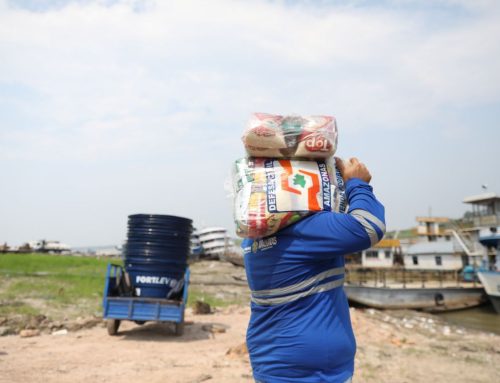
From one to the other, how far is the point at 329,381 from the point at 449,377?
510cm

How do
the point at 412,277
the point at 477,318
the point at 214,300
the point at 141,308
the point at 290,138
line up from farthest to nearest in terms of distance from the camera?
the point at 412,277, the point at 477,318, the point at 214,300, the point at 141,308, the point at 290,138

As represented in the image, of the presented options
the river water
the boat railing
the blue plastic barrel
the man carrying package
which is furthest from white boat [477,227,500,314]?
the man carrying package

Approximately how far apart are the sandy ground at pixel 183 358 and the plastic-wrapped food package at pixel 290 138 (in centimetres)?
395

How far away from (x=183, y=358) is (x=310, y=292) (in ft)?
16.2

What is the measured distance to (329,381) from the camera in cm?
176

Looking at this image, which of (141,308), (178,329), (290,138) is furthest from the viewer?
(178,329)

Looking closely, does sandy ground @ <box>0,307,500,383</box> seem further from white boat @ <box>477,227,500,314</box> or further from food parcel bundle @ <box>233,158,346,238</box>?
white boat @ <box>477,227,500,314</box>

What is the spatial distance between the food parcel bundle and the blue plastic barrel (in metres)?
6.16

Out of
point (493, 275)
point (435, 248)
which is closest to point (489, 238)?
point (493, 275)

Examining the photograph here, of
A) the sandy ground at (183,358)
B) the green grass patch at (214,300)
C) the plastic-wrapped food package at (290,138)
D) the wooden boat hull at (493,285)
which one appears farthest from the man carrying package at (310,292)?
the wooden boat hull at (493,285)

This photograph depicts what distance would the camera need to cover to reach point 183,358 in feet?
20.3

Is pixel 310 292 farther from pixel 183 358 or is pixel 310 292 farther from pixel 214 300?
pixel 214 300

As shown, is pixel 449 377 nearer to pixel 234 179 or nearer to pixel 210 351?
pixel 210 351

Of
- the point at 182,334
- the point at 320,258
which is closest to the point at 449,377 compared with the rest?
the point at 182,334
